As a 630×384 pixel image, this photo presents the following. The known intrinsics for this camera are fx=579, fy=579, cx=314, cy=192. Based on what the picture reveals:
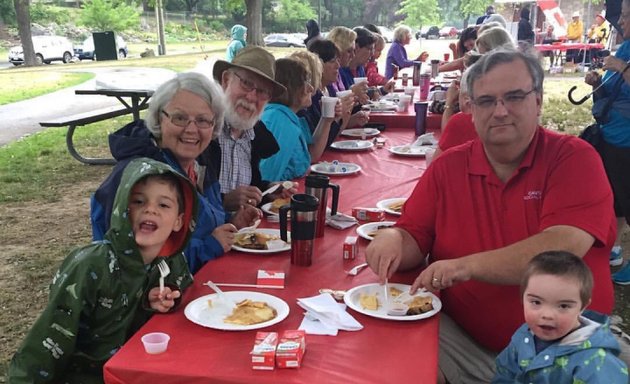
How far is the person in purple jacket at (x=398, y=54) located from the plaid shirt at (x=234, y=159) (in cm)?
718

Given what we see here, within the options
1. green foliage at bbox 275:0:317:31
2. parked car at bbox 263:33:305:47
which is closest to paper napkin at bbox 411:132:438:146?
parked car at bbox 263:33:305:47

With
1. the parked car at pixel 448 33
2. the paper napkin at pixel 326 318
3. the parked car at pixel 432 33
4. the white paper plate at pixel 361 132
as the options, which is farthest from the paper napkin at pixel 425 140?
the parked car at pixel 432 33

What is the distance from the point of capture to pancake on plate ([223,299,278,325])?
1.78m

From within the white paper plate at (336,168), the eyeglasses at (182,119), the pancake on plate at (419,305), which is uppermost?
the eyeglasses at (182,119)

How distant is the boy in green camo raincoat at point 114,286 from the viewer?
1835 millimetres

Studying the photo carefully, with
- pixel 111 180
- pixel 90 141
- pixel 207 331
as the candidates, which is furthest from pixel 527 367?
pixel 90 141

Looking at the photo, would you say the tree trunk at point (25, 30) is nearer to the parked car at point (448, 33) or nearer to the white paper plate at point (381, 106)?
the white paper plate at point (381, 106)

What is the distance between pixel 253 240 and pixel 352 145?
228 cm

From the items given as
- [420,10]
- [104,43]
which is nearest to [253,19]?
[104,43]

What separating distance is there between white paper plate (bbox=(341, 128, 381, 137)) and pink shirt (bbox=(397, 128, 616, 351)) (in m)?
2.76

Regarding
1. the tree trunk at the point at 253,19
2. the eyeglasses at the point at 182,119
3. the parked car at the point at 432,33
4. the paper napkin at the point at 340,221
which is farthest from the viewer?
the parked car at the point at 432,33

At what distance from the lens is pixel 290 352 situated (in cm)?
153

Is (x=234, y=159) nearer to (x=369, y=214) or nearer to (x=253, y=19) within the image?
(x=369, y=214)

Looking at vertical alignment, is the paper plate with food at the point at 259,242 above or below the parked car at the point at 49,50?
above
